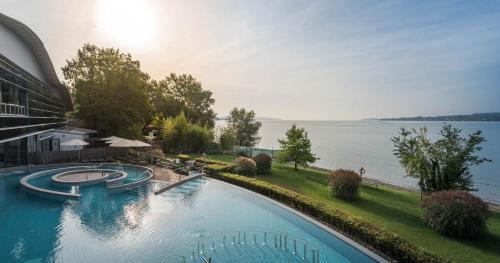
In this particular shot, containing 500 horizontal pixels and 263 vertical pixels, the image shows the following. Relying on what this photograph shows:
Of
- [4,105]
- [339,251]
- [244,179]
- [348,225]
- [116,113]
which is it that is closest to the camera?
[339,251]

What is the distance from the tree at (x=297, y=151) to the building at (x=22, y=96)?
16.3 m

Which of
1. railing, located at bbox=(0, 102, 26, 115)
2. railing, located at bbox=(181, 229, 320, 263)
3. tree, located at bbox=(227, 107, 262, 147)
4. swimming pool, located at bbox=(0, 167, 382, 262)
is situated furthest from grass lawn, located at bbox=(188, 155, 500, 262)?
tree, located at bbox=(227, 107, 262, 147)

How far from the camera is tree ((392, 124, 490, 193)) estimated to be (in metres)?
13.1

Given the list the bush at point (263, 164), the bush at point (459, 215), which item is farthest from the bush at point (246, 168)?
the bush at point (459, 215)

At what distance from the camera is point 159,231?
9.50m

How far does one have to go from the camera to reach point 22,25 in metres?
18.1

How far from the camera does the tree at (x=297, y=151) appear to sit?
69.7 feet

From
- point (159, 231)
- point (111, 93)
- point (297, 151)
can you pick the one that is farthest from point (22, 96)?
point (297, 151)

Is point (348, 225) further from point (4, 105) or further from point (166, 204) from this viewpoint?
point (4, 105)

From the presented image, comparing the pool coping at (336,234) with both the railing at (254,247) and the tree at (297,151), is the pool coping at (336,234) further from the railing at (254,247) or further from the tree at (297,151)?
the tree at (297,151)

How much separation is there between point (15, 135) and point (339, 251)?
58.8 ft

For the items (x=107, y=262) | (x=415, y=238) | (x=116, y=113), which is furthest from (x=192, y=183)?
(x=116, y=113)

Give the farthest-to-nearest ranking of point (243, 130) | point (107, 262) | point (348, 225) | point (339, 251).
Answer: point (243, 130), point (348, 225), point (339, 251), point (107, 262)

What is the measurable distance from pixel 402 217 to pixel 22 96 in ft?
72.2
